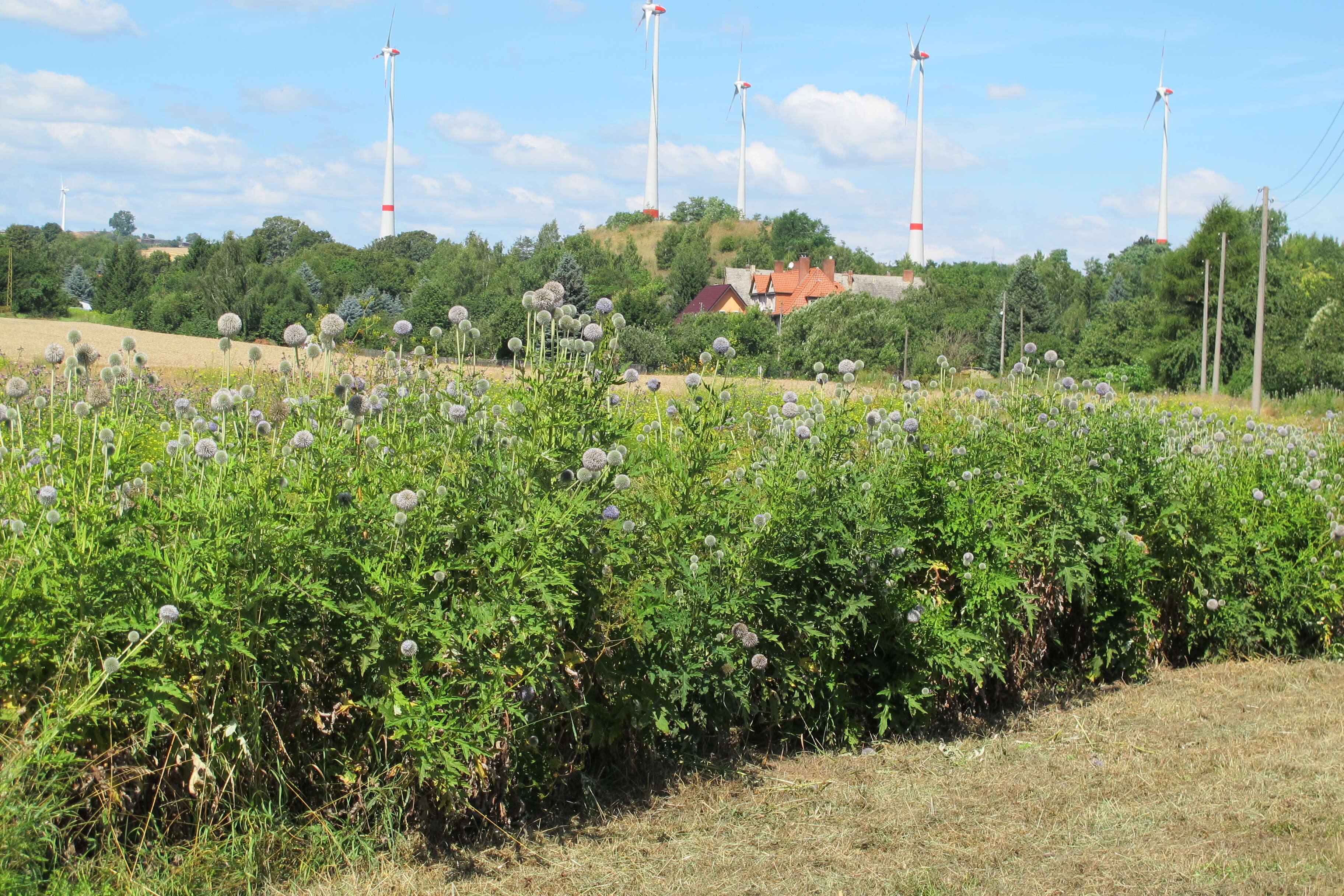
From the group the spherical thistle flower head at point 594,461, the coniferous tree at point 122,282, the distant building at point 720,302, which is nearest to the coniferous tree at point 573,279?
the coniferous tree at point 122,282

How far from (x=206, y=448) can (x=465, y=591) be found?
952 millimetres

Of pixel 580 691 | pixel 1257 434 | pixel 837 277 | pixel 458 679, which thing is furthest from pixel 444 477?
pixel 837 277

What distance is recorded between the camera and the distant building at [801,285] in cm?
8994

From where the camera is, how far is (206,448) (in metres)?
3.20

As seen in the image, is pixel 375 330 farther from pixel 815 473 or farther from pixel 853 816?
pixel 853 816

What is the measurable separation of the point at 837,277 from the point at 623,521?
95.2m

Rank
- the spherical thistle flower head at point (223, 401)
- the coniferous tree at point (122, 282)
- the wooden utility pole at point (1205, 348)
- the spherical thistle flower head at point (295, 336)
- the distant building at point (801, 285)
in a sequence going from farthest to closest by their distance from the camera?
the distant building at point (801, 285) < the coniferous tree at point (122, 282) < the wooden utility pole at point (1205, 348) < the spherical thistle flower head at point (295, 336) < the spherical thistle flower head at point (223, 401)

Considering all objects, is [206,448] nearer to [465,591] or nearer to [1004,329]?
[465,591]

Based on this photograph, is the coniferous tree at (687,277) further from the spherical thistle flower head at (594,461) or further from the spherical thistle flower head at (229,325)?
the spherical thistle flower head at (594,461)

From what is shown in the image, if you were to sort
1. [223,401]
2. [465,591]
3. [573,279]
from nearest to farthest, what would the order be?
[465,591], [223,401], [573,279]

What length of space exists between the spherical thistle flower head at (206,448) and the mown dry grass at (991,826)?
1.40 meters

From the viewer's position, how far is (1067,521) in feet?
17.4

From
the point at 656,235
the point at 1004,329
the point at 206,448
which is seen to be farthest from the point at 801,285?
the point at 206,448

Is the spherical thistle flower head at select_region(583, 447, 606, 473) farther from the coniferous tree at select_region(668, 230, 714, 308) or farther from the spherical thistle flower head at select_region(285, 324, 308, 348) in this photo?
the coniferous tree at select_region(668, 230, 714, 308)
